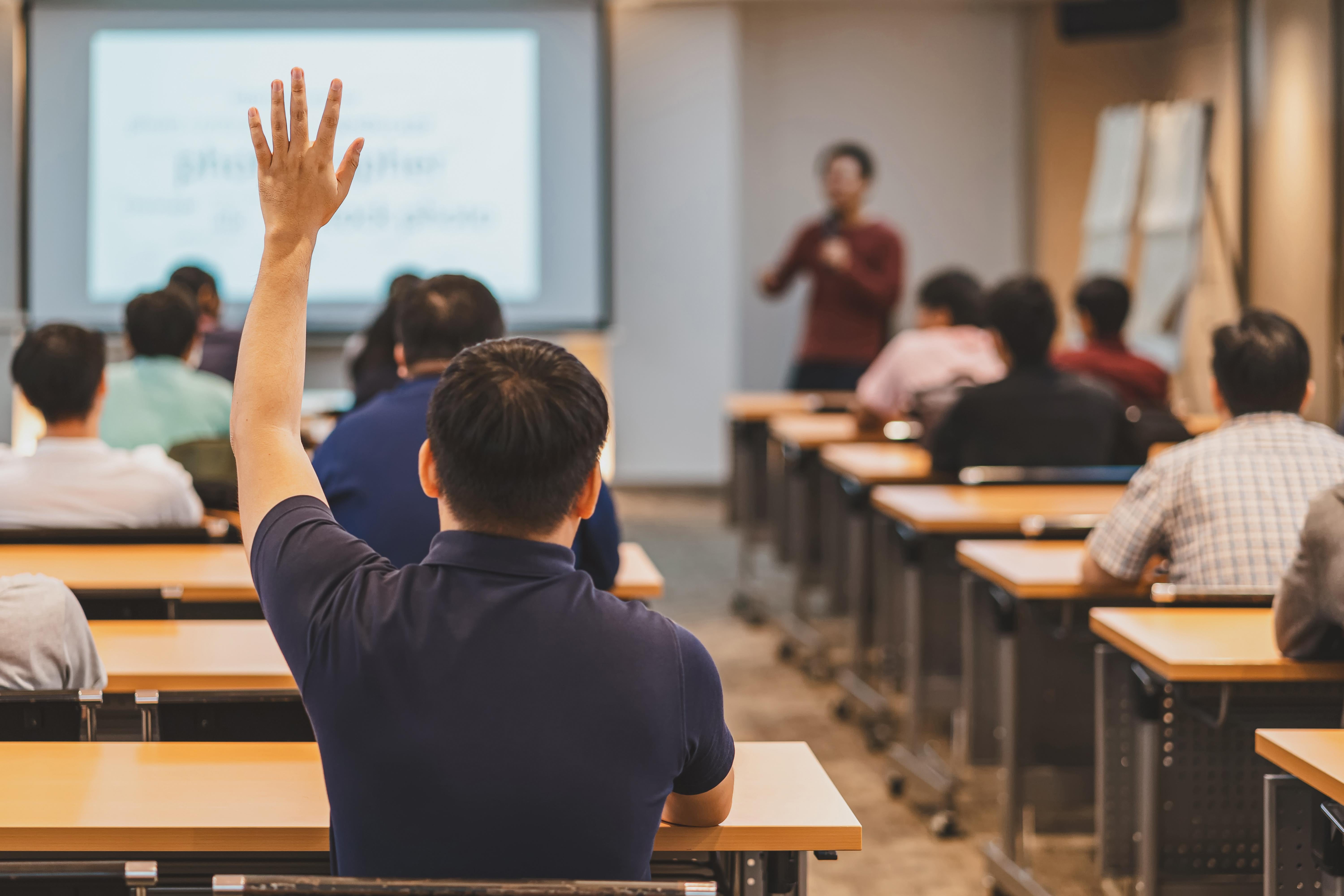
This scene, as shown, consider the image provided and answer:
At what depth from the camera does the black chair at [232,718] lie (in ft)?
5.90

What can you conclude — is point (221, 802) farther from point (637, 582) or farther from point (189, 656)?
point (637, 582)

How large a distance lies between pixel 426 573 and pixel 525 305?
283 inches

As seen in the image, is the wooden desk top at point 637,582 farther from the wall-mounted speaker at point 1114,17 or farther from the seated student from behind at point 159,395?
the wall-mounted speaker at point 1114,17

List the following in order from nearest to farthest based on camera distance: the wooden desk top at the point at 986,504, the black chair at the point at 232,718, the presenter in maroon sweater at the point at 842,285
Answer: the black chair at the point at 232,718
the wooden desk top at the point at 986,504
the presenter in maroon sweater at the point at 842,285

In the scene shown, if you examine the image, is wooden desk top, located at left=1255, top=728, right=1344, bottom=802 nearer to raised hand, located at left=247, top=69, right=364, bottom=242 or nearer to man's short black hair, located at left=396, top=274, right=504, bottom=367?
raised hand, located at left=247, top=69, right=364, bottom=242

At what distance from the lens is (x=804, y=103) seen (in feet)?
29.7

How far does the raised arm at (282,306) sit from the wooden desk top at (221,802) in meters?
0.33

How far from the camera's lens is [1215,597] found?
2.34m

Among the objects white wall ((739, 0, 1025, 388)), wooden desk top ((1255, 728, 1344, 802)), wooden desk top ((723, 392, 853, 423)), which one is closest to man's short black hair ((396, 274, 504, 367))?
wooden desk top ((1255, 728, 1344, 802))

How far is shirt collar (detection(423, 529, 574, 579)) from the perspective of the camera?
3.92 ft

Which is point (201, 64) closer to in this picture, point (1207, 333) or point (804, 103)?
point (804, 103)

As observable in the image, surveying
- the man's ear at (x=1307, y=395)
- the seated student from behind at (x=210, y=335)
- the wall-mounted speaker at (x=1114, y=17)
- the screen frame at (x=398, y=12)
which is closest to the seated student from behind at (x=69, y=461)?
the seated student from behind at (x=210, y=335)

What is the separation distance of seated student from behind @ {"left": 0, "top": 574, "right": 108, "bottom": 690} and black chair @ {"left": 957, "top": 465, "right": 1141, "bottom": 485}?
2.38 metres

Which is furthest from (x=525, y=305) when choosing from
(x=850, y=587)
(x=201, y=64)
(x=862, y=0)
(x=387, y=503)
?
(x=387, y=503)
